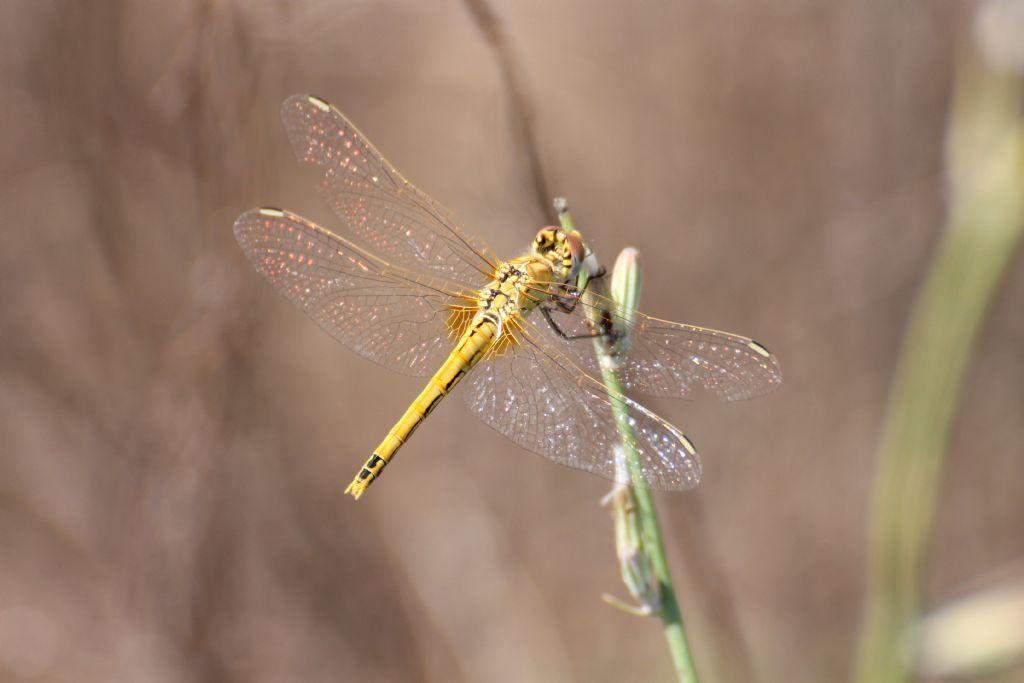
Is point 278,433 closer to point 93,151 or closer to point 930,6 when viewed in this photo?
point 93,151

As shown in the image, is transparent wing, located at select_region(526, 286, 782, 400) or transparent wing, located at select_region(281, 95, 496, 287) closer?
transparent wing, located at select_region(526, 286, 782, 400)

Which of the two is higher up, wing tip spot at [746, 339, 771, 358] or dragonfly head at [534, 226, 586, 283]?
dragonfly head at [534, 226, 586, 283]

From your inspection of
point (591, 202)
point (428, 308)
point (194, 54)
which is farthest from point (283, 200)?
point (428, 308)

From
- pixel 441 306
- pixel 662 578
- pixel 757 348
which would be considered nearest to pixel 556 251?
pixel 441 306

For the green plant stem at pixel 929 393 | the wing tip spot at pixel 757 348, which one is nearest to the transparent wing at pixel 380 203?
the wing tip spot at pixel 757 348

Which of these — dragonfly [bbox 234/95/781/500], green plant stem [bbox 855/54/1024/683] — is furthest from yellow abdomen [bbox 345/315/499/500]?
green plant stem [bbox 855/54/1024/683]

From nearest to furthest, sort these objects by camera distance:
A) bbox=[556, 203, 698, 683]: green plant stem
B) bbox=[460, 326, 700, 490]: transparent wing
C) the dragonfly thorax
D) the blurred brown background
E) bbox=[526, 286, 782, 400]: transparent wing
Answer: bbox=[556, 203, 698, 683]: green plant stem < bbox=[460, 326, 700, 490]: transparent wing < bbox=[526, 286, 782, 400]: transparent wing < the dragonfly thorax < the blurred brown background

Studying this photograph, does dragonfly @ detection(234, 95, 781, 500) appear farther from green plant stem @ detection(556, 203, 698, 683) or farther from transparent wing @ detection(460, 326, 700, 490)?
green plant stem @ detection(556, 203, 698, 683)
